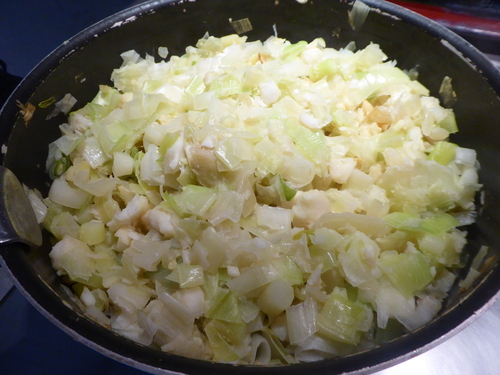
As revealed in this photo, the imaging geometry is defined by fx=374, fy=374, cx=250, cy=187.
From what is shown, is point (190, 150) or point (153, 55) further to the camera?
point (153, 55)

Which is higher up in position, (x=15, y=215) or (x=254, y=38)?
(x=254, y=38)

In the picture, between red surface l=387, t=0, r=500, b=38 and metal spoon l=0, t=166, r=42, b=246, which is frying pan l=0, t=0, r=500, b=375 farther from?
red surface l=387, t=0, r=500, b=38

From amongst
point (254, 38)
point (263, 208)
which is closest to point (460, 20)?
point (254, 38)

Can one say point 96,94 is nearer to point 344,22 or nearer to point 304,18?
point 304,18

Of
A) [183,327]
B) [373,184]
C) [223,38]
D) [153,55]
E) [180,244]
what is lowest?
[183,327]

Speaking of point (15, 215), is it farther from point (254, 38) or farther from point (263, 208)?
point (254, 38)

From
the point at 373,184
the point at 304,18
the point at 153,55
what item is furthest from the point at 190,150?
the point at 304,18

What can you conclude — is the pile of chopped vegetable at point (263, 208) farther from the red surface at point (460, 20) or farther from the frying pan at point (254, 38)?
the red surface at point (460, 20)
